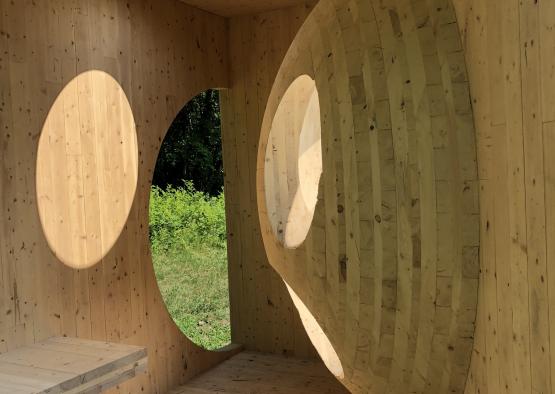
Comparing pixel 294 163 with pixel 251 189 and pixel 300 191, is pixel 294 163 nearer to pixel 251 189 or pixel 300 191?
pixel 300 191

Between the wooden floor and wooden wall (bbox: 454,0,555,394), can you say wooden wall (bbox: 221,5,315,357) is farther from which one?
wooden wall (bbox: 454,0,555,394)

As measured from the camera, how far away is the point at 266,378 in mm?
5465

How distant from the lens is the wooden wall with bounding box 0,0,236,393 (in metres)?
3.78

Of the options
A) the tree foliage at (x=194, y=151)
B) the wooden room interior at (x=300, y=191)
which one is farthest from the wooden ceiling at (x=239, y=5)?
the tree foliage at (x=194, y=151)

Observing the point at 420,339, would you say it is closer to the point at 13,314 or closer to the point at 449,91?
the point at 449,91

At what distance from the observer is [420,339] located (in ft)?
8.68

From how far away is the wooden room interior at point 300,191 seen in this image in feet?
6.88

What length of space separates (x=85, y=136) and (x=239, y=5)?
2211 mm

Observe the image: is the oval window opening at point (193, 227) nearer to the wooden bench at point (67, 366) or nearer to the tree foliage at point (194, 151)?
the tree foliage at point (194, 151)

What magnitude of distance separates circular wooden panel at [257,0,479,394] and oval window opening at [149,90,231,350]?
18.1 ft

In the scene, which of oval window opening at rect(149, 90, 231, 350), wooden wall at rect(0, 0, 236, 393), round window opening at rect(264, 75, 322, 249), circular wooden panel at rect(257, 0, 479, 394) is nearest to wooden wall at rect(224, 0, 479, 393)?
circular wooden panel at rect(257, 0, 479, 394)

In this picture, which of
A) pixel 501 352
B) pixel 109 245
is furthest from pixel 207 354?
pixel 501 352

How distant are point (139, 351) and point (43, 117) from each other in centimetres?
163

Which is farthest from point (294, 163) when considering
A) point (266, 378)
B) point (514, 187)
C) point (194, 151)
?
point (194, 151)
